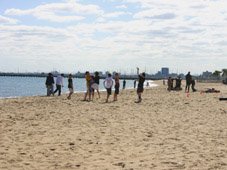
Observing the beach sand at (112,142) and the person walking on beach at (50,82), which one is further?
the person walking on beach at (50,82)

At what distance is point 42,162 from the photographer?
7.74 metres

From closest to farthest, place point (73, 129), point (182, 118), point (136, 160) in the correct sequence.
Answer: point (136, 160) < point (73, 129) < point (182, 118)

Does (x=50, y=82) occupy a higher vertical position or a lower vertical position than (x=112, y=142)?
higher

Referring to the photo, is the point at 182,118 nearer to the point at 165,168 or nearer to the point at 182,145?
the point at 182,145

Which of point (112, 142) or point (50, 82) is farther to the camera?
point (50, 82)

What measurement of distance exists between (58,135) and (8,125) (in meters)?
2.50

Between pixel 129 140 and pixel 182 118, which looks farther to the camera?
pixel 182 118

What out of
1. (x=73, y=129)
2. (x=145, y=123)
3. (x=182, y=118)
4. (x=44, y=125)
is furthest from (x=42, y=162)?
(x=182, y=118)

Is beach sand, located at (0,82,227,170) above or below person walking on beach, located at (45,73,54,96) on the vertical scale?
below

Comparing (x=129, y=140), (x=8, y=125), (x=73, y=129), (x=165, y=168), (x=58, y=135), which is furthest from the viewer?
(x=8, y=125)

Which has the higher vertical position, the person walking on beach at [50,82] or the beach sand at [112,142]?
the person walking on beach at [50,82]

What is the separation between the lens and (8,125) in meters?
12.6

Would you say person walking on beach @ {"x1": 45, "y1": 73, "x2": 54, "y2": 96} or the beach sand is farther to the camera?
person walking on beach @ {"x1": 45, "y1": 73, "x2": 54, "y2": 96}

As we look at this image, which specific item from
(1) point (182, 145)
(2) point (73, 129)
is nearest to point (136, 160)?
(1) point (182, 145)
